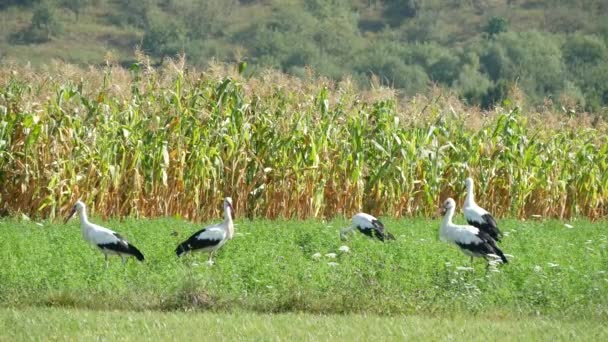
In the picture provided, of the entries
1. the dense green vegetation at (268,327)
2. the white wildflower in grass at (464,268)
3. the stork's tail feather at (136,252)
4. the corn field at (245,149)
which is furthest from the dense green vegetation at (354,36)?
the dense green vegetation at (268,327)

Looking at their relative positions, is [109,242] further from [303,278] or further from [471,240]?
[471,240]

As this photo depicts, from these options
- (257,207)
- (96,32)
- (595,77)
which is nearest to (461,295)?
(257,207)

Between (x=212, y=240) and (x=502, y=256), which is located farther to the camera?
(x=212, y=240)

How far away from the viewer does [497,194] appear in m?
23.0

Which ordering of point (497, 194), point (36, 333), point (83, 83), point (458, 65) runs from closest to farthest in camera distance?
point (36, 333) < point (83, 83) < point (497, 194) < point (458, 65)

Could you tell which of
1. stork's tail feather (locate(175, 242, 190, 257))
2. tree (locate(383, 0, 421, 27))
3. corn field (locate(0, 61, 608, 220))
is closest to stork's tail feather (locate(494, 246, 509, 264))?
stork's tail feather (locate(175, 242, 190, 257))

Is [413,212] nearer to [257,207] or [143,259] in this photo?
[257,207]

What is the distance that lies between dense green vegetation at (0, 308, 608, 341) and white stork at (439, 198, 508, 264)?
7.47ft

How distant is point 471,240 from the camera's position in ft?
47.5

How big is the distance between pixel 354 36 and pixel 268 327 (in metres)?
74.2

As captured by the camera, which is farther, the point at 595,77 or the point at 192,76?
the point at 595,77

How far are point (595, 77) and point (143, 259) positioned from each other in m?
50.7

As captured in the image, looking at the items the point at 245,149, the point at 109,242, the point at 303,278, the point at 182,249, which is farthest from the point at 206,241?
the point at 245,149

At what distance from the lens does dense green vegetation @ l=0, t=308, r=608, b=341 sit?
10531 mm
